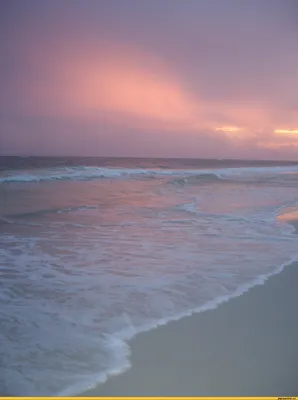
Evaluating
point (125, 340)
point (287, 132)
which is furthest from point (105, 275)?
point (287, 132)

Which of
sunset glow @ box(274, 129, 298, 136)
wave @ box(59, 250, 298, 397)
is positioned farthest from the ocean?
sunset glow @ box(274, 129, 298, 136)

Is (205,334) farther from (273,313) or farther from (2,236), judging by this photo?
(2,236)

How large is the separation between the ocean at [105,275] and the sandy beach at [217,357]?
58 mm

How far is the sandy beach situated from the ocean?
6 cm

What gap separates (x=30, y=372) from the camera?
118 centimetres

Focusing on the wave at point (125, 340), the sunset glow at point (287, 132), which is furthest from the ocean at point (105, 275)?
the sunset glow at point (287, 132)

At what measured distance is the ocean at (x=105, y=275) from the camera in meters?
1.25

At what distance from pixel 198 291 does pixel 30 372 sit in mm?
850

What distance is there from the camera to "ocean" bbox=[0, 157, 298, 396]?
4.10 feet

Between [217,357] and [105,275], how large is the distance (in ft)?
2.85

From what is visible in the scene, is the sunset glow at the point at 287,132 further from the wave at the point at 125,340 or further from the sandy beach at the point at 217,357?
the sandy beach at the point at 217,357

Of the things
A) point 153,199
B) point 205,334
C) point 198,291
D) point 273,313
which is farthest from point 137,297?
point 153,199

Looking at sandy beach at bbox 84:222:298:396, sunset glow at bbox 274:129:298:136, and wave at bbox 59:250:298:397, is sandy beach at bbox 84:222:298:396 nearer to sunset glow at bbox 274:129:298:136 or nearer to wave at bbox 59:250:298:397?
wave at bbox 59:250:298:397

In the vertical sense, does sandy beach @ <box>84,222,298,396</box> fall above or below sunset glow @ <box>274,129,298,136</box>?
below
